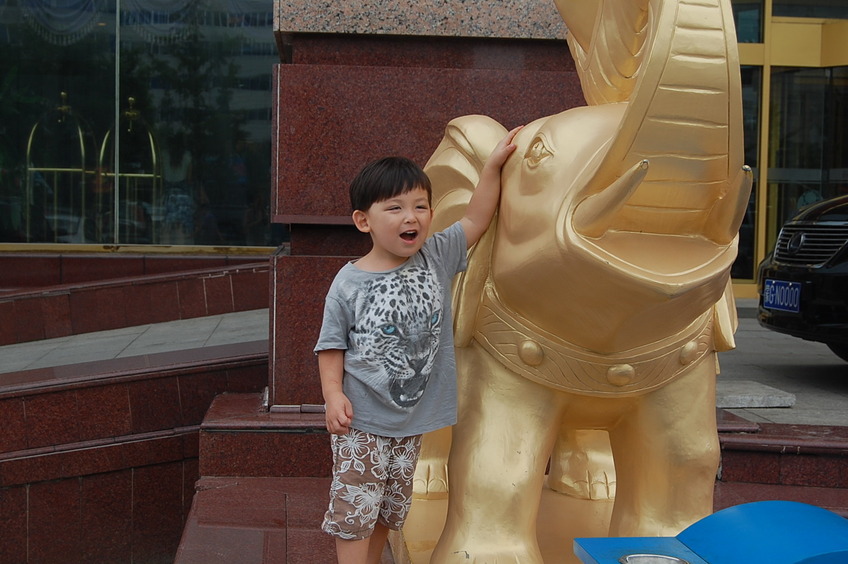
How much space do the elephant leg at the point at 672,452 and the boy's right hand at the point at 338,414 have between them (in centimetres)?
67

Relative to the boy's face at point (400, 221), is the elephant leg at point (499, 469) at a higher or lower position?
lower

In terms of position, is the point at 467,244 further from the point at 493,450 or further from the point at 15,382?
the point at 15,382

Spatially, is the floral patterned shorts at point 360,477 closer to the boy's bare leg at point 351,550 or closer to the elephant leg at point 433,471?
the boy's bare leg at point 351,550

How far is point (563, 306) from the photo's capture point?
209cm

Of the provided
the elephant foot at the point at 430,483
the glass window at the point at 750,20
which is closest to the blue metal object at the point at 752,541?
the elephant foot at the point at 430,483

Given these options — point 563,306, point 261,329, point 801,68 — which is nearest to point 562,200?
point 563,306

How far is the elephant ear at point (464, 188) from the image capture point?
91.7 inches

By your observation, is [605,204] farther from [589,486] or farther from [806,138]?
[806,138]

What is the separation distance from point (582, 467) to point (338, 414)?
3.85ft

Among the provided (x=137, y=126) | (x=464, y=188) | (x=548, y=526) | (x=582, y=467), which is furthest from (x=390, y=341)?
(x=137, y=126)

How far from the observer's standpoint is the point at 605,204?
1.89 meters

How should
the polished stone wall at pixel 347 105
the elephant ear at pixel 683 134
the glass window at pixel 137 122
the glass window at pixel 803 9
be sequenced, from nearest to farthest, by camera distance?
1. the elephant ear at pixel 683 134
2. the polished stone wall at pixel 347 105
3. the glass window at pixel 137 122
4. the glass window at pixel 803 9

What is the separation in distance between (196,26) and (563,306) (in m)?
8.19

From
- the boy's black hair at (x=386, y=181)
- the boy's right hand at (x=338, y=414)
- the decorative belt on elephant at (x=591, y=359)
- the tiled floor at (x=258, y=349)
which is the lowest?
the tiled floor at (x=258, y=349)
